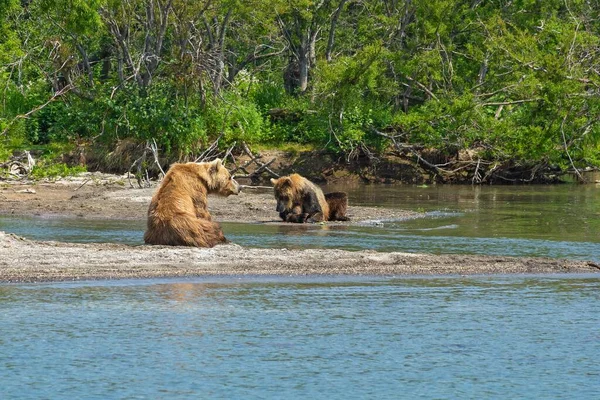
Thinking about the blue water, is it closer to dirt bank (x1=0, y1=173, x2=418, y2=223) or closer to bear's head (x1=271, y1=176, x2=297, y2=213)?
bear's head (x1=271, y1=176, x2=297, y2=213)

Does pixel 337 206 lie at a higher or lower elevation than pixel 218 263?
higher

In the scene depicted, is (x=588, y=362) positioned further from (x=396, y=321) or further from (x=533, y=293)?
(x=533, y=293)

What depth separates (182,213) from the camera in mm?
14086

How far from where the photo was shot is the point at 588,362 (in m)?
9.27

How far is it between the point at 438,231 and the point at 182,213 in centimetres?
552

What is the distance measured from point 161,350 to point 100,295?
2.38 metres

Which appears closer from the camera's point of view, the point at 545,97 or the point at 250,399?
the point at 250,399

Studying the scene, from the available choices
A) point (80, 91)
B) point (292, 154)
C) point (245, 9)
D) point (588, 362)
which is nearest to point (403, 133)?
point (292, 154)

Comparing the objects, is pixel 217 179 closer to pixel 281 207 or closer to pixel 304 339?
pixel 281 207

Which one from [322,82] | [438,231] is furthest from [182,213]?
[322,82]

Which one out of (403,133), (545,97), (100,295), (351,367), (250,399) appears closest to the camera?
(250,399)

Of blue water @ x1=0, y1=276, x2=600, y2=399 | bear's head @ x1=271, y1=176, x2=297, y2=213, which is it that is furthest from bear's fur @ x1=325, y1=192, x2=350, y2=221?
blue water @ x1=0, y1=276, x2=600, y2=399

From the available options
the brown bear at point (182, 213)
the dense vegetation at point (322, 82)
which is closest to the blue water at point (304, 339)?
the brown bear at point (182, 213)

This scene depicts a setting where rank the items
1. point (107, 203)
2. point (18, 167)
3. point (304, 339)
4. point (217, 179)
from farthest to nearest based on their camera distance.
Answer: point (18, 167) < point (107, 203) < point (217, 179) < point (304, 339)
